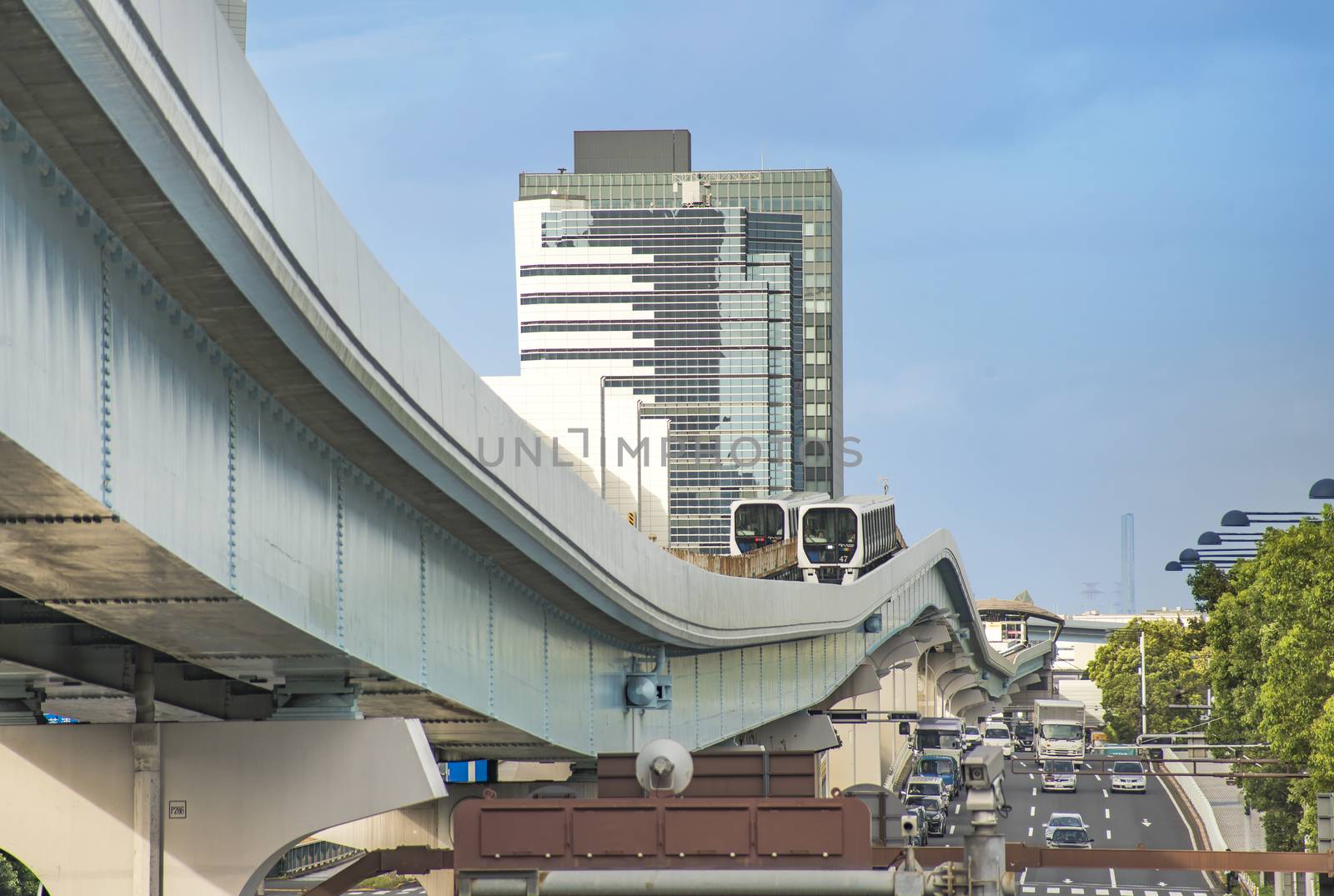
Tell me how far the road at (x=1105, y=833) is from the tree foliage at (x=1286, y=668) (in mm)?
5080

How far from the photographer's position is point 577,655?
24.4m

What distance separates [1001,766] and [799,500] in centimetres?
6034

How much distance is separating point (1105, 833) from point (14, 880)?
38.7 metres

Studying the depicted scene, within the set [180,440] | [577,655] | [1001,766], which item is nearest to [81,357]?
→ [180,440]

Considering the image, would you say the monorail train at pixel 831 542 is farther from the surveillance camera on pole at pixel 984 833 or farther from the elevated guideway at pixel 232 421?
the surveillance camera on pole at pixel 984 833

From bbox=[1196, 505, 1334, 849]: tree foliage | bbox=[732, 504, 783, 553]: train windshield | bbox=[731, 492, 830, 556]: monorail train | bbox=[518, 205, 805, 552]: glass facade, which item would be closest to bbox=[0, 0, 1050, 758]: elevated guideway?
bbox=[1196, 505, 1334, 849]: tree foliage

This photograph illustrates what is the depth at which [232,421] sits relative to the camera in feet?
39.2

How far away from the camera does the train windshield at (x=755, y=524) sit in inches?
2963

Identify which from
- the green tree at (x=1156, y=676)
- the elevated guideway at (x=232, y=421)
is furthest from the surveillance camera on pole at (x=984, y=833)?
the green tree at (x=1156, y=676)

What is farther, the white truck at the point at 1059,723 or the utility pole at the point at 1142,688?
the utility pole at the point at 1142,688

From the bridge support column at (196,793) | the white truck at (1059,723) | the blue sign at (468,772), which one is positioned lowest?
the white truck at (1059,723)

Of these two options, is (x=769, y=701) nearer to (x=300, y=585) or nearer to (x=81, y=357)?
(x=300, y=585)

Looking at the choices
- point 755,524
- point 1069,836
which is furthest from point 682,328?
point 1069,836

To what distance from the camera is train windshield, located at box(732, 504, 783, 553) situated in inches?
2963
